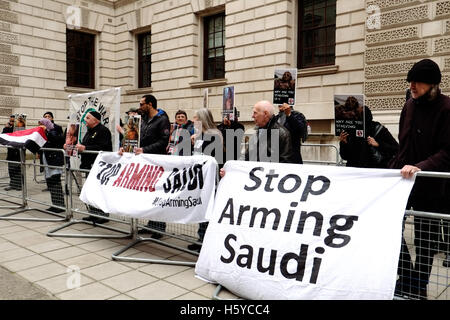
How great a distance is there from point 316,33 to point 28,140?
30.7 feet

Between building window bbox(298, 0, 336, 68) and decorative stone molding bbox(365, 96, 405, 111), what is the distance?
2.10 metres

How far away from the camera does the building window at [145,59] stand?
1848 cm

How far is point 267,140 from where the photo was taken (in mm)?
4105

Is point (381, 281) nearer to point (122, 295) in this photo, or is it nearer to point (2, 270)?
point (122, 295)

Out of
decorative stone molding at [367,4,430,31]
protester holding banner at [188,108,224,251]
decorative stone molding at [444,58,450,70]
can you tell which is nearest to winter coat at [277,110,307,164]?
protester holding banner at [188,108,224,251]

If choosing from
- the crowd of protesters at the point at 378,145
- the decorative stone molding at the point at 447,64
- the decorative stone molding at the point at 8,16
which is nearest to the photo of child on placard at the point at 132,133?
the crowd of protesters at the point at 378,145

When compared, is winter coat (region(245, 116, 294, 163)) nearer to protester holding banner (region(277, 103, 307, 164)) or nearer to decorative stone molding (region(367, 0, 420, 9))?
protester holding banner (region(277, 103, 307, 164))

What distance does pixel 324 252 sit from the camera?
2885mm

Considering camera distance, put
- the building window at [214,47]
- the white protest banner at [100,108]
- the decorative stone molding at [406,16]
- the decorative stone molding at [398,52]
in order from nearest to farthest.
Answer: the white protest banner at [100,108] < the decorative stone molding at [406,16] < the decorative stone molding at [398,52] < the building window at [214,47]

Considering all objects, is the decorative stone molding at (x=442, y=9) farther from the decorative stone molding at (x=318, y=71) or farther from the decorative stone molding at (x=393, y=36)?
the decorative stone molding at (x=318, y=71)

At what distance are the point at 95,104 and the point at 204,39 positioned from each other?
10.6m

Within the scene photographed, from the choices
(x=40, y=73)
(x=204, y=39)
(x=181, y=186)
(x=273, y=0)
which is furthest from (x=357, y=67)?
(x=40, y=73)

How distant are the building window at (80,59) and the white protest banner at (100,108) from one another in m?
13.5

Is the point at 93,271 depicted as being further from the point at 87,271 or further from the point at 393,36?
the point at 393,36
